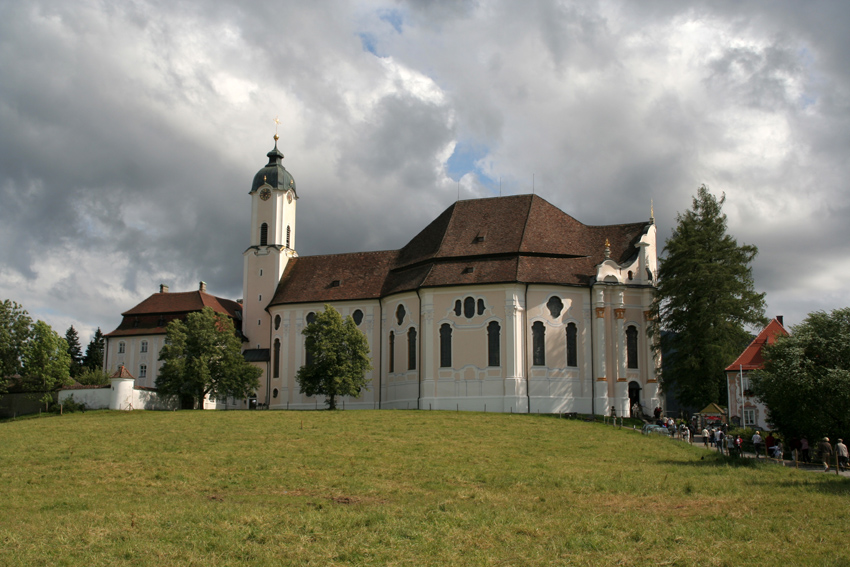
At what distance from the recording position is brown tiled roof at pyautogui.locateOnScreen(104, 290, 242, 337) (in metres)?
68.2

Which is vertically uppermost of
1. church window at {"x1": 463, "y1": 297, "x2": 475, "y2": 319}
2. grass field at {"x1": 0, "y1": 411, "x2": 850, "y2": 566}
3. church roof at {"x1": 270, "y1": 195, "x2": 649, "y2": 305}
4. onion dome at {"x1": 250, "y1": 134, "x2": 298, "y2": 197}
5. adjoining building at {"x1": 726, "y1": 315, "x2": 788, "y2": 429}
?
onion dome at {"x1": 250, "y1": 134, "x2": 298, "y2": 197}

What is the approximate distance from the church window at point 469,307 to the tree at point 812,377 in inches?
782

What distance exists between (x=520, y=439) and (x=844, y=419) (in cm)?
1400

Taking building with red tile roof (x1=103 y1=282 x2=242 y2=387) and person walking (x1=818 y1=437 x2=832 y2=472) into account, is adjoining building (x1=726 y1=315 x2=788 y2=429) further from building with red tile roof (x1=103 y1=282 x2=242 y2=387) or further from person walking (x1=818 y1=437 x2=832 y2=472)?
building with red tile roof (x1=103 y1=282 x2=242 y2=387)

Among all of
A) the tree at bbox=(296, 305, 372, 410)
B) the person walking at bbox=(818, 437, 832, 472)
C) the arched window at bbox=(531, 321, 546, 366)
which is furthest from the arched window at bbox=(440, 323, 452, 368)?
the person walking at bbox=(818, 437, 832, 472)

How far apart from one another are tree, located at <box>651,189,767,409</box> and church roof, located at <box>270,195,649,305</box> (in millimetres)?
5960

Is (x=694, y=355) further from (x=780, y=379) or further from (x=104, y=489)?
(x=104, y=489)

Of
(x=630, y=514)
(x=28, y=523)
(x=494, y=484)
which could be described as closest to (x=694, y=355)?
(x=494, y=484)

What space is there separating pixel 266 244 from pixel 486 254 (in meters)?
21.3

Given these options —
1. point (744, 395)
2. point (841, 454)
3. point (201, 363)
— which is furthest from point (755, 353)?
point (201, 363)

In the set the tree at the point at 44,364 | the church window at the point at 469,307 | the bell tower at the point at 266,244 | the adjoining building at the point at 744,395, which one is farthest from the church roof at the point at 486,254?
the tree at the point at 44,364

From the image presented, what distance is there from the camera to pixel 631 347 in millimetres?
53625

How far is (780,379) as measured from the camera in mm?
36438

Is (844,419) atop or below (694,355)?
below
